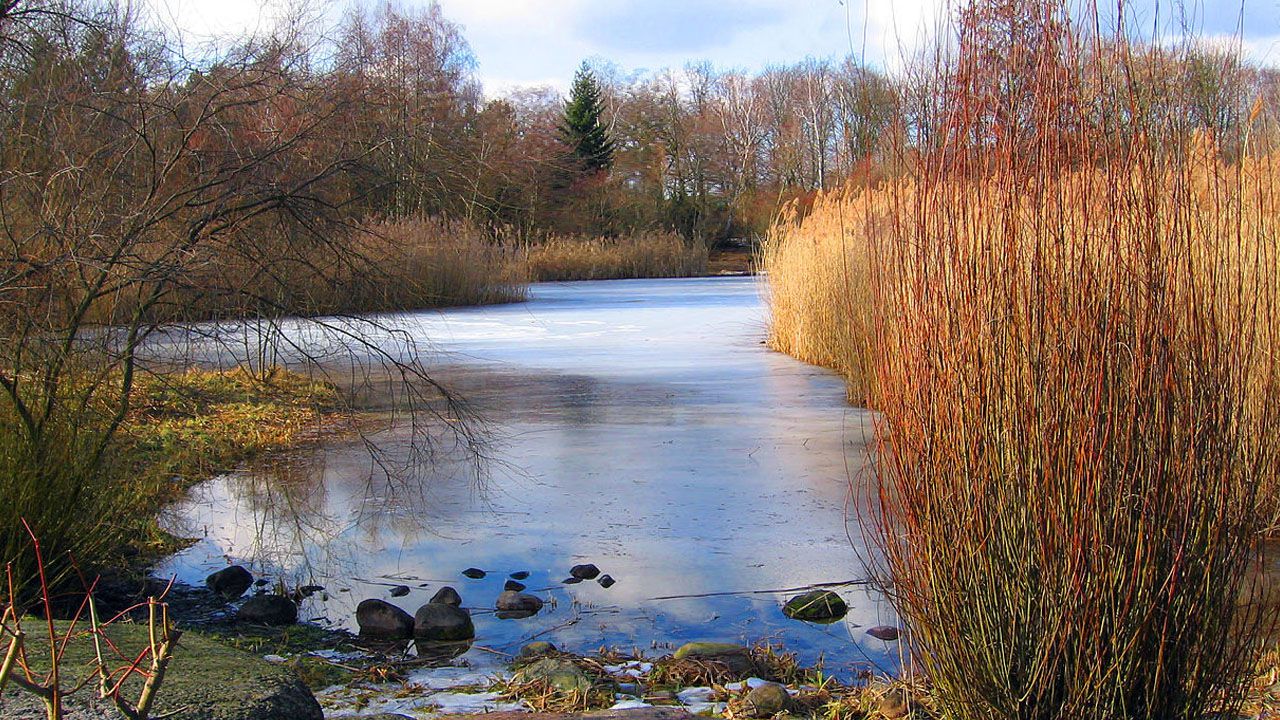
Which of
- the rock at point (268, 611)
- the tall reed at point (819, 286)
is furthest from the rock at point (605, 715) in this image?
the tall reed at point (819, 286)

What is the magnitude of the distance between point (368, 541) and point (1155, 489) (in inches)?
147

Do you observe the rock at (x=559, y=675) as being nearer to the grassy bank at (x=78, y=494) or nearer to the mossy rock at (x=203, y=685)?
the mossy rock at (x=203, y=685)

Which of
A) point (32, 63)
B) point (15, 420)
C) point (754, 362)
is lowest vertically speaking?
point (754, 362)

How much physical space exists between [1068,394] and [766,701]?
1.27 m

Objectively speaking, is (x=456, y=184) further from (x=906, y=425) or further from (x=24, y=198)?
(x=906, y=425)

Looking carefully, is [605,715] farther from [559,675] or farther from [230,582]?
[230,582]

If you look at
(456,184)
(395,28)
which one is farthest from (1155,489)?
(395,28)

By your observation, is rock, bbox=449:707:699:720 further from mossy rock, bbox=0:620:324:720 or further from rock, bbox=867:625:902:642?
rock, bbox=867:625:902:642

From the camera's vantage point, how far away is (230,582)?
15.7 ft

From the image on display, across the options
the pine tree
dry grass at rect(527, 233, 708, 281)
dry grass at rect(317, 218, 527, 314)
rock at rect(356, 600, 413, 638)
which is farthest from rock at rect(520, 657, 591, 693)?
the pine tree

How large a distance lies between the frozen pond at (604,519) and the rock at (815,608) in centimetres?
6

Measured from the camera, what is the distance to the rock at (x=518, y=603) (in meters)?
4.41

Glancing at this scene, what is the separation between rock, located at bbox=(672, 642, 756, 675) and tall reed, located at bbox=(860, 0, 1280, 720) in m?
0.84

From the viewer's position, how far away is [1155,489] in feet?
8.79
